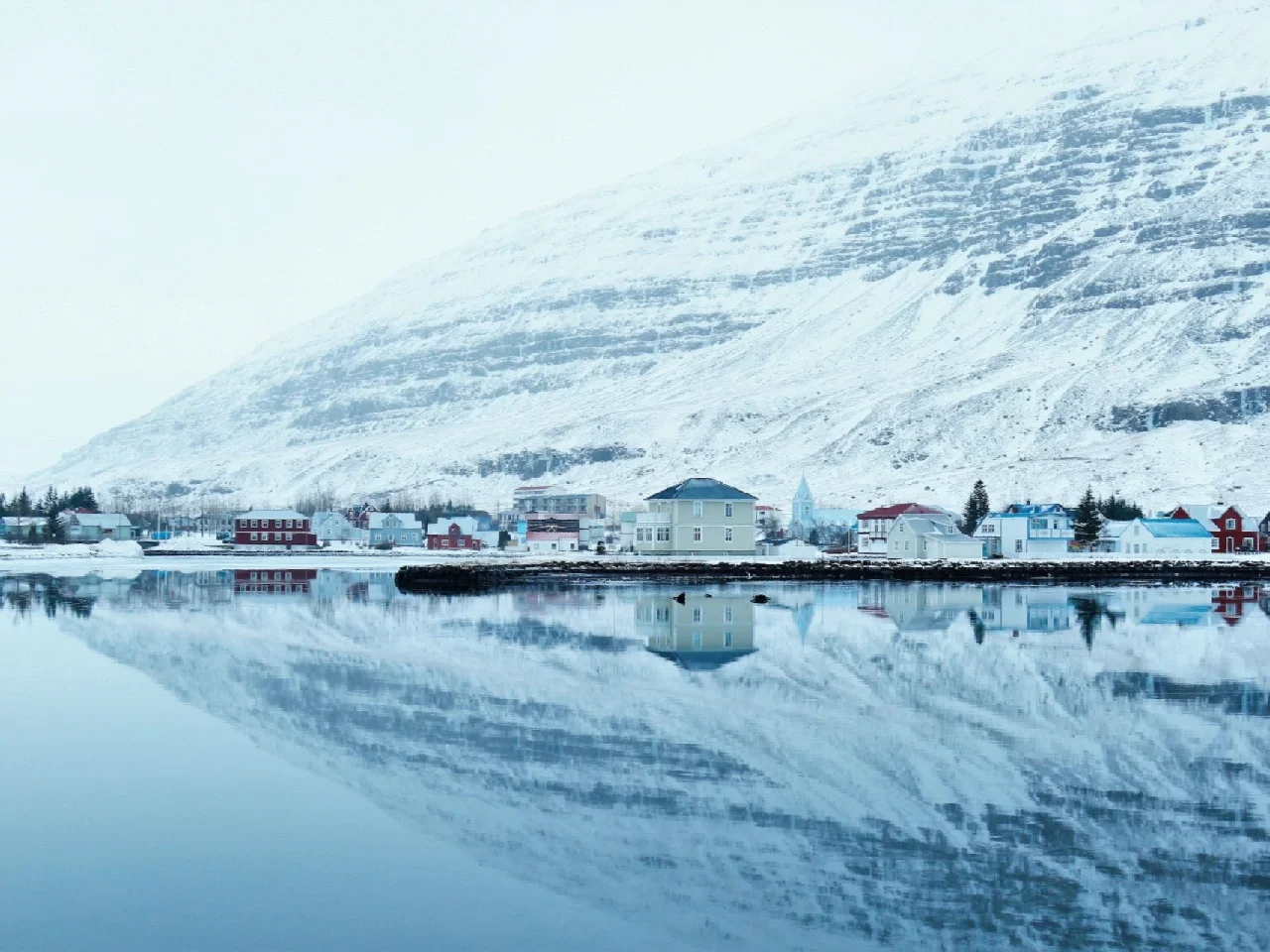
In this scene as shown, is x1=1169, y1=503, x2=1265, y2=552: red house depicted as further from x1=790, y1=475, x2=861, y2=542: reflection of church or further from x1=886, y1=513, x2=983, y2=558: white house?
x1=790, y1=475, x2=861, y2=542: reflection of church

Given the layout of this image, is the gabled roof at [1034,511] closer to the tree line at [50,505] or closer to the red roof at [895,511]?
the red roof at [895,511]

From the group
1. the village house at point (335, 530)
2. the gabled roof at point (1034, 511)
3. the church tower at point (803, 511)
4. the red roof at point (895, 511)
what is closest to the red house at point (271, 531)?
the village house at point (335, 530)

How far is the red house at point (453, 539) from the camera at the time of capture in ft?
444

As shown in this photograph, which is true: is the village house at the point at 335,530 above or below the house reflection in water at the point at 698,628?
above

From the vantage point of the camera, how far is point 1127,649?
34.4 meters

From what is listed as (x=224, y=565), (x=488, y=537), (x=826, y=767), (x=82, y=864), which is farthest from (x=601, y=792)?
(x=488, y=537)

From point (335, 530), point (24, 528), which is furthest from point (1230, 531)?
point (24, 528)

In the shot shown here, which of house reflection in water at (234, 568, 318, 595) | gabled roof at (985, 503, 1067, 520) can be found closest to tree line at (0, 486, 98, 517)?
house reflection in water at (234, 568, 318, 595)

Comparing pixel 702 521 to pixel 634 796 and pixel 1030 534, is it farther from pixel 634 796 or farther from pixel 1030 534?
pixel 634 796

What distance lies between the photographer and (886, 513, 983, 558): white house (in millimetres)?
92125

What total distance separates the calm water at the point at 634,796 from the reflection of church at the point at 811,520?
10565 centimetres

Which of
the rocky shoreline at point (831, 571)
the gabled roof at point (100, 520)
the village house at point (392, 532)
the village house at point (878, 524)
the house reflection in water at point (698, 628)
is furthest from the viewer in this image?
the village house at point (392, 532)

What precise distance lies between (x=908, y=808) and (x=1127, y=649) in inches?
806

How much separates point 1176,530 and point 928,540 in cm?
2106
